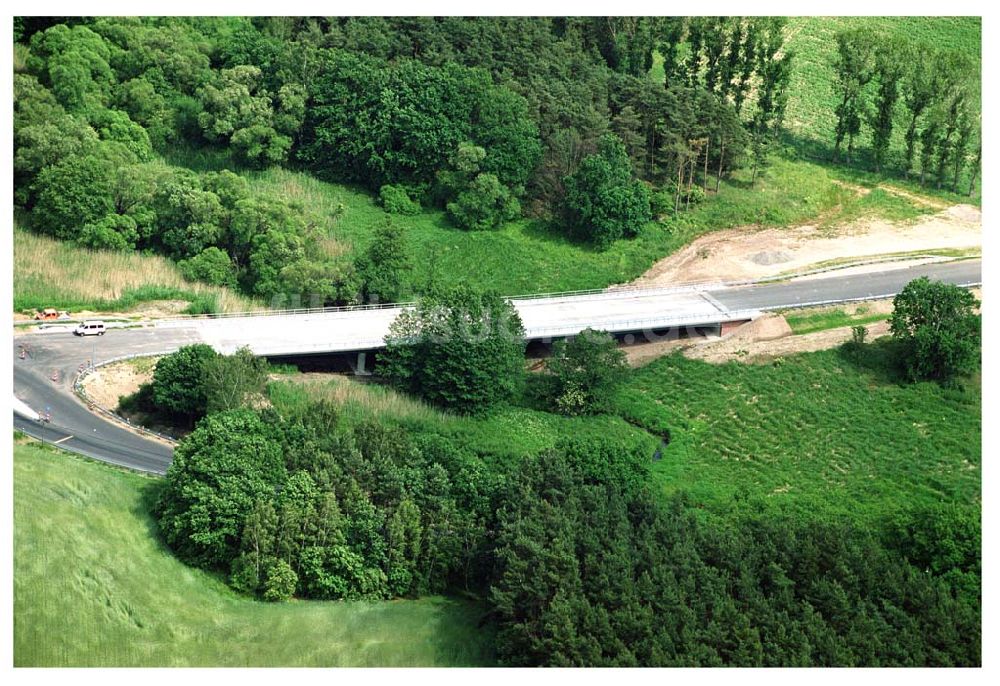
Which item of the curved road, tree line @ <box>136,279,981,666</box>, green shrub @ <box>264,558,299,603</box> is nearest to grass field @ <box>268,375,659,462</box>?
tree line @ <box>136,279,981,666</box>

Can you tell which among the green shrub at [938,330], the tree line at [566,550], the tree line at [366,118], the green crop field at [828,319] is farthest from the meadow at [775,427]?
the tree line at [366,118]

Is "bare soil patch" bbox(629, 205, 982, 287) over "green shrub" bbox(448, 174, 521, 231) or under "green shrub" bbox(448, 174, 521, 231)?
under

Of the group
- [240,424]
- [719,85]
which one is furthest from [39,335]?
[719,85]

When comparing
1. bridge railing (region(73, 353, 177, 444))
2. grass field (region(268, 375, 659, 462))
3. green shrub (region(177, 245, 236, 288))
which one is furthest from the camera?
green shrub (region(177, 245, 236, 288))

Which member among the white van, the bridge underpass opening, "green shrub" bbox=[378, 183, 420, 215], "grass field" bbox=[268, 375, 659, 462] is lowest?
"grass field" bbox=[268, 375, 659, 462]

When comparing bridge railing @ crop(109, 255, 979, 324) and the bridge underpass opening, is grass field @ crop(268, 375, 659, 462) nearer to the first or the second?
the bridge underpass opening

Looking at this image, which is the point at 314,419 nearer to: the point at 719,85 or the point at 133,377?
the point at 133,377
